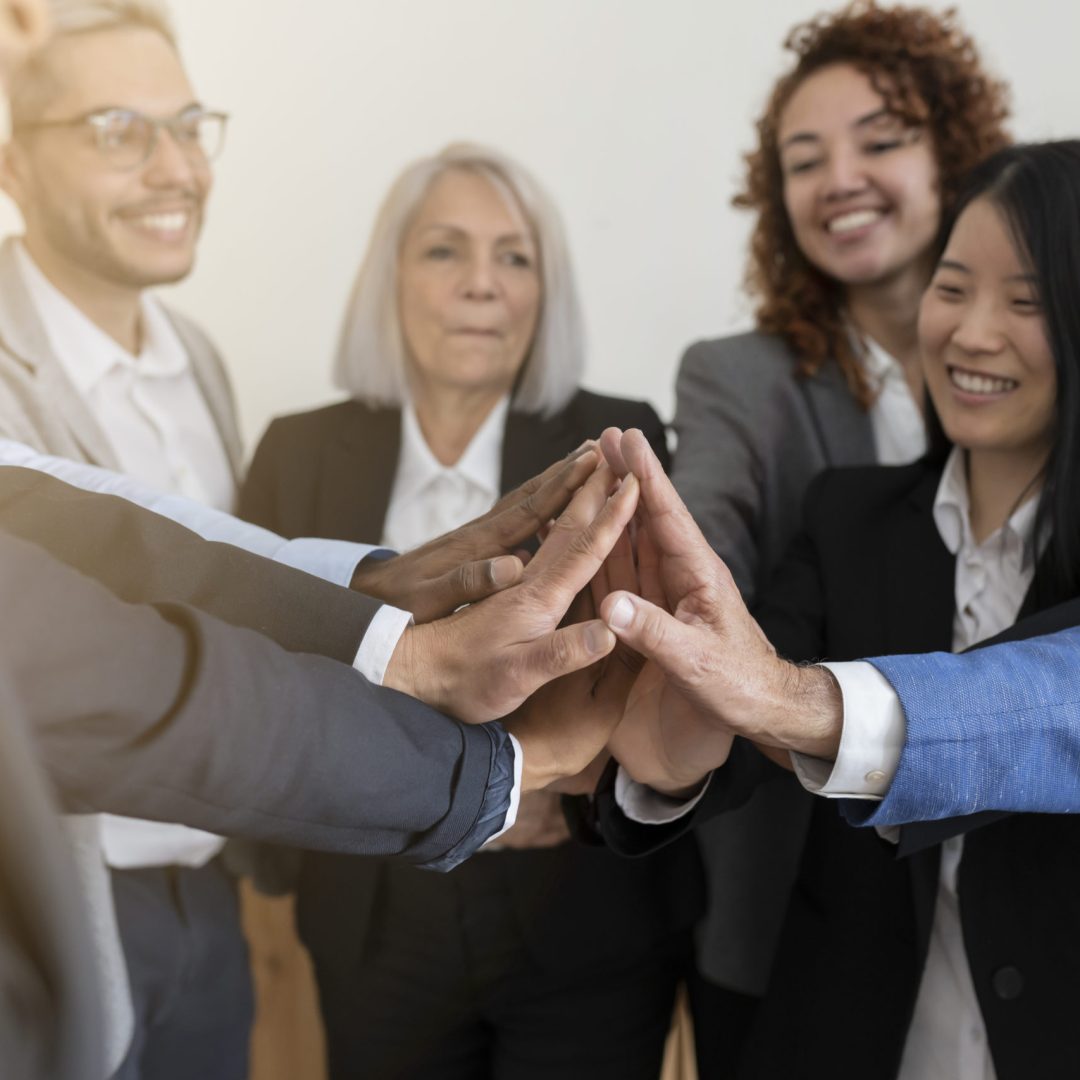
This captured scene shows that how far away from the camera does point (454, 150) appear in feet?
3.63

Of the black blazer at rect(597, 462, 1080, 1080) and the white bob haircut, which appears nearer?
the black blazer at rect(597, 462, 1080, 1080)

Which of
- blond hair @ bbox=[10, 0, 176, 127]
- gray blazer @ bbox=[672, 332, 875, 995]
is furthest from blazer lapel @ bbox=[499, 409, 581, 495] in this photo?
blond hair @ bbox=[10, 0, 176, 127]

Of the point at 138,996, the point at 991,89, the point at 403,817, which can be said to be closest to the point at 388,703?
the point at 403,817

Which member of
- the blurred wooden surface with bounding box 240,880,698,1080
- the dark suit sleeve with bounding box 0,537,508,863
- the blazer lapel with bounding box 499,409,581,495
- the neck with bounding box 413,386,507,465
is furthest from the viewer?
the blurred wooden surface with bounding box 240,880,698,1080

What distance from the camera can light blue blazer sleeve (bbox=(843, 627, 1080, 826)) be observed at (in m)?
0.66

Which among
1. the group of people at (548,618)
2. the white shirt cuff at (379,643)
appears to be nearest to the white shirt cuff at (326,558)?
the group of people at (548,618)

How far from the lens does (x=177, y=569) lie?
0.67 metres

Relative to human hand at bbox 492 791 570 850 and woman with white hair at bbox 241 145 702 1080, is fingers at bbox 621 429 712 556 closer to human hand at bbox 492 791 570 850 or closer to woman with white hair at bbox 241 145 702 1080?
woman with white hair at bbox 241 145 702 1080

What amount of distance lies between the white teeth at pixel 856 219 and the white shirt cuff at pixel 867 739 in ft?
A: 1.87

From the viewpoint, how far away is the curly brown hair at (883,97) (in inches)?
42.6

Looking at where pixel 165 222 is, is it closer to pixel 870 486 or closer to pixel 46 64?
pixel 46 64

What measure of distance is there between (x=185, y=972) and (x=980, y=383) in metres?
0.82

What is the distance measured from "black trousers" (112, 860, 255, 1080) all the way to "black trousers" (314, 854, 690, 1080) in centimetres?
8

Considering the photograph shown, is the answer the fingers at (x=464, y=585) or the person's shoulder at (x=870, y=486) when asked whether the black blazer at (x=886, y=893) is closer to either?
the person's shoulder at (x=870, y=486)
